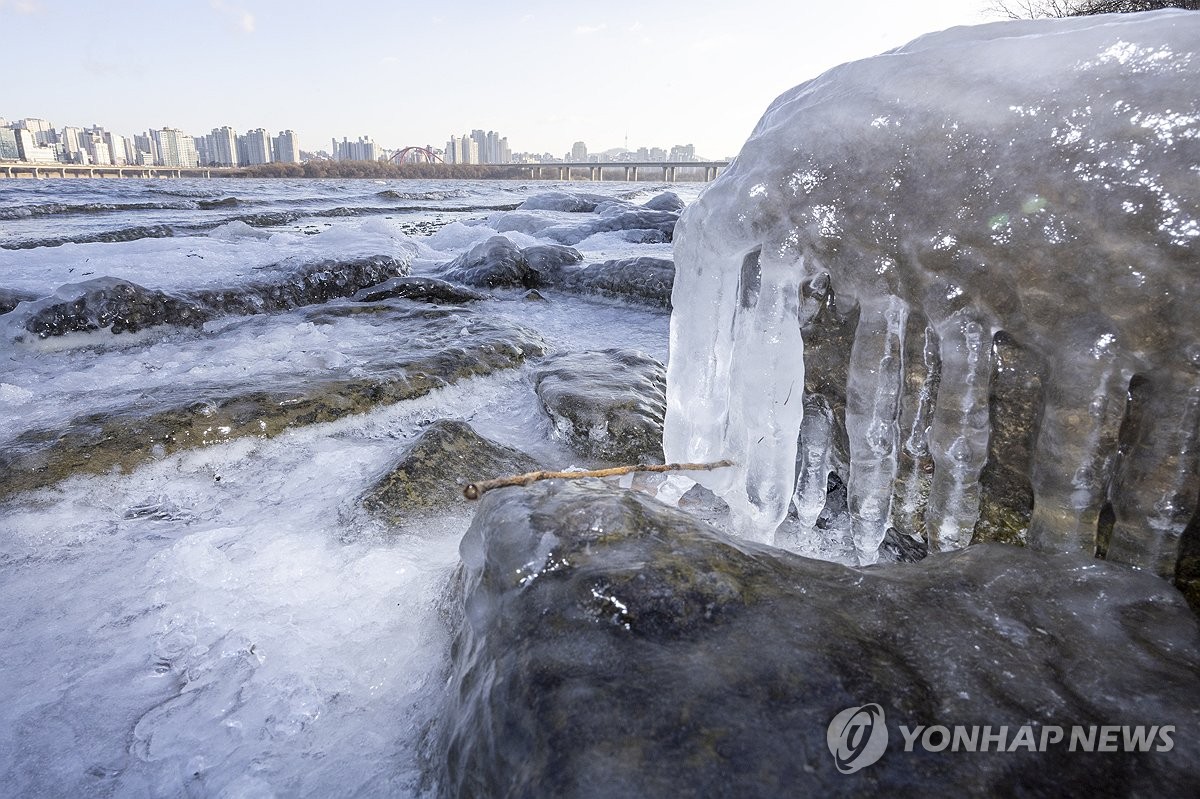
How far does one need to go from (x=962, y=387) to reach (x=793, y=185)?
34.0 inches

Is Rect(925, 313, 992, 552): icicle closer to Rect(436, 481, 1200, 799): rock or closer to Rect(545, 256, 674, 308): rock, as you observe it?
Rect(436, 481, 1200, 799): rock

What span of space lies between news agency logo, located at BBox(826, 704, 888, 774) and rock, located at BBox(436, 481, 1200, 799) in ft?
0.04

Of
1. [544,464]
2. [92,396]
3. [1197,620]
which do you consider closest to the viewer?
[1197,620]

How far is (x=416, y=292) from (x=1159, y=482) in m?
7.03

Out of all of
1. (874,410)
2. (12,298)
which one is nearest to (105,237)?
(12,298)

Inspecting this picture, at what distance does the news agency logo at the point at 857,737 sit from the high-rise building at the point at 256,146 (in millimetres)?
142508

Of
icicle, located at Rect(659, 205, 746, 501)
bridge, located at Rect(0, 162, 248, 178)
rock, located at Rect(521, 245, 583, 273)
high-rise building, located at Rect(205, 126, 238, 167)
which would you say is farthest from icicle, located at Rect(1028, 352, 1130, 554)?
high-rise building, located at Rect(205, 126, 238, 167)

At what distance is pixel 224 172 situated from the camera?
67438 millimetres

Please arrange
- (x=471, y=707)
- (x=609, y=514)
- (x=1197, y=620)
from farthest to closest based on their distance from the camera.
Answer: (x=609, y=514), (x=1197, y=620), (x=471, y=707)

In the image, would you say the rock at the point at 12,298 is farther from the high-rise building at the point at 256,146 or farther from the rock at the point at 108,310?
the high-rise building at the point at 256,146

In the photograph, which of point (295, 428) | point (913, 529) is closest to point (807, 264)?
point (913, 529)

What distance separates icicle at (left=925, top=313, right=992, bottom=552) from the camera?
5.93 ft

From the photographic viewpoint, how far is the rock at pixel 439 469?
9.20ft

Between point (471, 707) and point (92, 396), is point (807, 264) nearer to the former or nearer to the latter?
point (471, 707)
